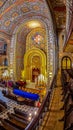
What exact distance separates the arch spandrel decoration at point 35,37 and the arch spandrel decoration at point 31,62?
3.04ft

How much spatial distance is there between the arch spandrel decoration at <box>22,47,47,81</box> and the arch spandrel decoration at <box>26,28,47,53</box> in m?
0.93

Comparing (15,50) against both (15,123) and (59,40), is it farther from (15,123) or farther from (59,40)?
(15,123)

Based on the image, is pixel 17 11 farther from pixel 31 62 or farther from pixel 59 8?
pixel 59 8

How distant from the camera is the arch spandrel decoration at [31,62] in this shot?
17.6 meters

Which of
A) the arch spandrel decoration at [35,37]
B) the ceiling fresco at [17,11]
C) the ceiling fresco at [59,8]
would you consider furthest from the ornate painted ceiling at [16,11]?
the arch spandrel decoration at [35,37]

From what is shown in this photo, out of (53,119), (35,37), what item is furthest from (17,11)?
(53,119)

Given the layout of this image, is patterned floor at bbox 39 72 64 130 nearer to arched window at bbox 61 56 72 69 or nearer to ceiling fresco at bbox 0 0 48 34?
arched window at bbox 61 56 72 69

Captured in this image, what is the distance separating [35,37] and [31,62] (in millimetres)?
3418

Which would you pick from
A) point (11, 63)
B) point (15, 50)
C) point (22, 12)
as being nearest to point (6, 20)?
point (22, 12)

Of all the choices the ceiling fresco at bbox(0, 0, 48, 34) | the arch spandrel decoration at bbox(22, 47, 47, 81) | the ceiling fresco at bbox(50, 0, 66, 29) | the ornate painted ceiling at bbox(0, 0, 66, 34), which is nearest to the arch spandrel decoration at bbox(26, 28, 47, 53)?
the arch spandrel decoration at bbox(22, 47, 47, 81)

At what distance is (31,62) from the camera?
1870cm

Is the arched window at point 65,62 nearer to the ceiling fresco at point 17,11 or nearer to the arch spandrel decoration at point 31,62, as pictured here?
the arch spandrel decoration at point 31,62

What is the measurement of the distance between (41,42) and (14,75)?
5.57 m

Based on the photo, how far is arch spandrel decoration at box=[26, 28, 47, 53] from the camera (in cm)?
Answer: 1822
